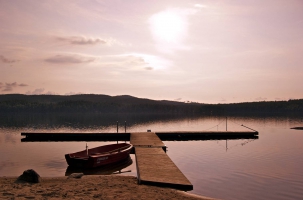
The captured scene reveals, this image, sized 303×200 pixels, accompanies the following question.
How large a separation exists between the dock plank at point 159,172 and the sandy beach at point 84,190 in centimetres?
49

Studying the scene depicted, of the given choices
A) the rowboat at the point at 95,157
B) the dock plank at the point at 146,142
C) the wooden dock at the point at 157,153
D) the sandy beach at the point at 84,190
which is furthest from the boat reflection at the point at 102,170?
the dock plank at the point at 146,142

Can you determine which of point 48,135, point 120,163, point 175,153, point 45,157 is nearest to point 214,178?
point 120,163

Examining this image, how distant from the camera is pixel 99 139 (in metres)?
43.3

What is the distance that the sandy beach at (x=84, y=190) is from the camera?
1288 cm

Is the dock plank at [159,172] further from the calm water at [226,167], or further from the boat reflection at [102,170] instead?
the boat reflection at [102,170]

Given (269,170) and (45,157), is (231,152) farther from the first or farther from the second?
(45,157)

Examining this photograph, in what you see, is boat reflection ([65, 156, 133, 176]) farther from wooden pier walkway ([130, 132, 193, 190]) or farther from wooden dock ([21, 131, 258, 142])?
wooden dock ([21, 131, 258, 142])

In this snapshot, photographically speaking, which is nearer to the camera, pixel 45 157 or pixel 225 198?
pixel 225 198

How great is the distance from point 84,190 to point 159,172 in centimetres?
486

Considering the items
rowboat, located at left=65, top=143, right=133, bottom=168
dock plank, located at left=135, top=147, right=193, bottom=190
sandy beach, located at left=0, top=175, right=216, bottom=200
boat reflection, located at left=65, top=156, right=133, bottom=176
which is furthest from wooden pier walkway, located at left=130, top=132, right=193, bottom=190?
boat reflection, located at left=65, top=156, right=133, bottom=176

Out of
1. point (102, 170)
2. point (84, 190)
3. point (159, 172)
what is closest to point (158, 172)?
point (159, 172)

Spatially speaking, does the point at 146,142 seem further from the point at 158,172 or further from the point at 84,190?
the point at 84,190

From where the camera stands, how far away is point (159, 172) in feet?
56.1

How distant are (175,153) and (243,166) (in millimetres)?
8693
